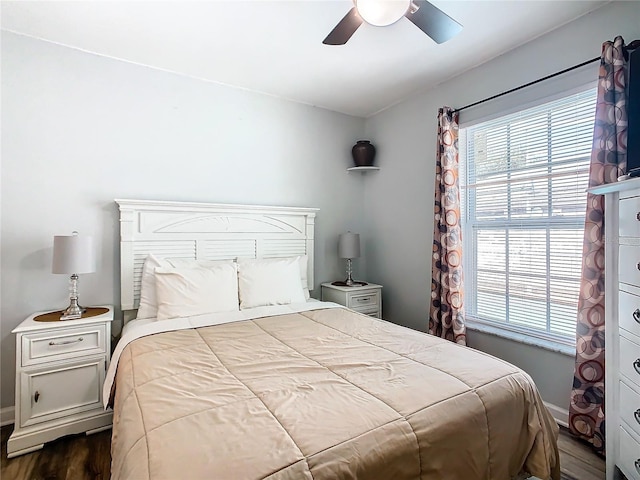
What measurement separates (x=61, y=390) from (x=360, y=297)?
2393 mm

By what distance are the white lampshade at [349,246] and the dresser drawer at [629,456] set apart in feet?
7.51

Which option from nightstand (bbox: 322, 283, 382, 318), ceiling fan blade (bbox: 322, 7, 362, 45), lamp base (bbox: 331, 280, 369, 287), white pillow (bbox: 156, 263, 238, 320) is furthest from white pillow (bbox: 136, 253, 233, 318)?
ceiling fan blade (bbox: 322, 7, 362, 45)

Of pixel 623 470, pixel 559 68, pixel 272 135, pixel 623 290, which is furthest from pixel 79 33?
pixel 623 470

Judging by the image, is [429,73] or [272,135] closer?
[429,73]

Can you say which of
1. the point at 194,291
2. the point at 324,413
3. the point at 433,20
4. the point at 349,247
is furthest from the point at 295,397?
the point at 349,247

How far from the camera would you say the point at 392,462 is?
1.01m

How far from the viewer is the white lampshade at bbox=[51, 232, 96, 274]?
2064 millimetres

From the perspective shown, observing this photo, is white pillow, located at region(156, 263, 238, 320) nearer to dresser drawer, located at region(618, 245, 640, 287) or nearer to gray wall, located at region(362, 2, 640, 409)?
gray wall, located at region(362, 2, 640, 409)

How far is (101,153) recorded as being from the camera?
2469 mm

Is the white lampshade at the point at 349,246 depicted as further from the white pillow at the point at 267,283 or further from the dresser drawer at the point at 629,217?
the dresser drawer at the point at 629,217

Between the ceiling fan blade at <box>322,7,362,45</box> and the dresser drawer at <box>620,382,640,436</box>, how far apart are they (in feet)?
7.00

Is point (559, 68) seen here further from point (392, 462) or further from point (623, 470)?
point (392, 462)

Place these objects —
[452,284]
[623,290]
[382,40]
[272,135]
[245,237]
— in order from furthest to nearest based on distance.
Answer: [272,135] < [245,237] < [452,284] < [382,40] < [623,290]

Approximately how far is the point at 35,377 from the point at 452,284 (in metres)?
2.92
